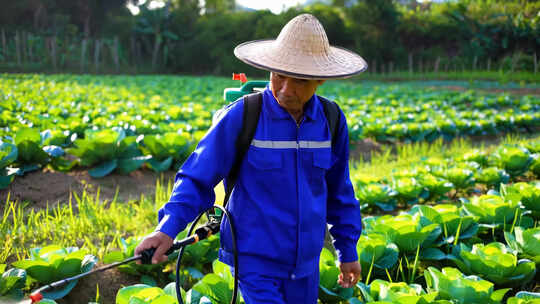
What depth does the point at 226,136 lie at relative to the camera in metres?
1.51

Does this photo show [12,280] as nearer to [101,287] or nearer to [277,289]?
[101,287]

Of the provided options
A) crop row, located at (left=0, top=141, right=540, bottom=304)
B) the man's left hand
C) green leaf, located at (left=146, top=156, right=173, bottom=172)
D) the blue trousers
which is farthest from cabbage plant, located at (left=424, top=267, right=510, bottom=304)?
green leaf, located at (left=146, top=156, right=173, bottom=172)

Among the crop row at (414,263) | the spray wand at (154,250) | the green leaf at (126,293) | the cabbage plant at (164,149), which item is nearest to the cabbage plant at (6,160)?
the cabbage plant at (164,149)

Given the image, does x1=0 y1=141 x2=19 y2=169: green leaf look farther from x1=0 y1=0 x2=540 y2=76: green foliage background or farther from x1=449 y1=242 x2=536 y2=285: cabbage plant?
x1=0 y1=0 x2=540 y2=76: green foliage background

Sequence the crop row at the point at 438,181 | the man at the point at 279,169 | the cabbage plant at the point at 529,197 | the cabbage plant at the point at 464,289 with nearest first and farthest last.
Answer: the man at the point at 279,169 → the cabbage plant at the point at 464,289 → the cabbage plant at the point at 529,197 → the crop row at the point at 438,181

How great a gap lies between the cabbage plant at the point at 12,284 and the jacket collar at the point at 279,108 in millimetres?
1385

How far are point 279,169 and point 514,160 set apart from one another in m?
3.74

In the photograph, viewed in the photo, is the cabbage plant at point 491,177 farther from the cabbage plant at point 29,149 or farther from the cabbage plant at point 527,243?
the cabbage plant at point 29,149

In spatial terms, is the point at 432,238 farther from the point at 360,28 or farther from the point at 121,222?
the point at 360,28

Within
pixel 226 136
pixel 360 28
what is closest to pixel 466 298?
pixel 226 136

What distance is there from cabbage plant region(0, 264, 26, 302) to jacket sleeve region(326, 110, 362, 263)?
4.63 feet

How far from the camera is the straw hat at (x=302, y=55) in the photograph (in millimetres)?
1422

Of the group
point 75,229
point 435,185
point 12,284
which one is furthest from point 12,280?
point 435,185

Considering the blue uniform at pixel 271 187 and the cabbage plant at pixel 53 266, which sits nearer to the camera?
the blue uniform at pixel 271 187
